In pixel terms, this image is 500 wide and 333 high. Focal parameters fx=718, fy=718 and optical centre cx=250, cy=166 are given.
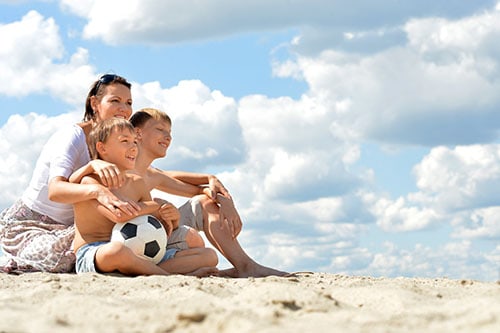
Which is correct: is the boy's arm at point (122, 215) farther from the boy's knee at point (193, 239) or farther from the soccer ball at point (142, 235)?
the boy's knee at point (193, 239)

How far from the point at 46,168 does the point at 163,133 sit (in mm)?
1133

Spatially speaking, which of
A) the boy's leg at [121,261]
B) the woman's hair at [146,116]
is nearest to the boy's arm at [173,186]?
the woman's hair at [146,116]

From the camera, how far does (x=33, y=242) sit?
666cm

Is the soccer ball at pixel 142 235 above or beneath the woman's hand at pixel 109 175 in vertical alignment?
beneath

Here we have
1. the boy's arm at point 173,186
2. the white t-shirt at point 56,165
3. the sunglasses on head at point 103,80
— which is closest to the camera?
the white t-shirt at point 56,165

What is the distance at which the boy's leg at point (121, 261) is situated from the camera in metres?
5.75

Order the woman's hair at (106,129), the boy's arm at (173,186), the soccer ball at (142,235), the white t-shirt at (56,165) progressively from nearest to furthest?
the soccer ball at (142,235)
the woman's hair at (106,129)
the white t-shirt at (56,165)
the boy's arm at (173,186)

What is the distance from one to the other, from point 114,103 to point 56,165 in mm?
865

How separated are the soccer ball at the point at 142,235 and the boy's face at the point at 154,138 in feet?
2.73

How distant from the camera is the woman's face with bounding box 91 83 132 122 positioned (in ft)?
22.1

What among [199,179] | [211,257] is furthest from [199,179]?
[211,257]

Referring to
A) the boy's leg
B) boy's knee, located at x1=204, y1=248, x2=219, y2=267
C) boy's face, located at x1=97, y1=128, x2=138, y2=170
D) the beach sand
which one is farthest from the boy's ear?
the beach sand

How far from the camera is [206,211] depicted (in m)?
6.83

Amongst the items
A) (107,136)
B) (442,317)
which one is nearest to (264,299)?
(442,317)
